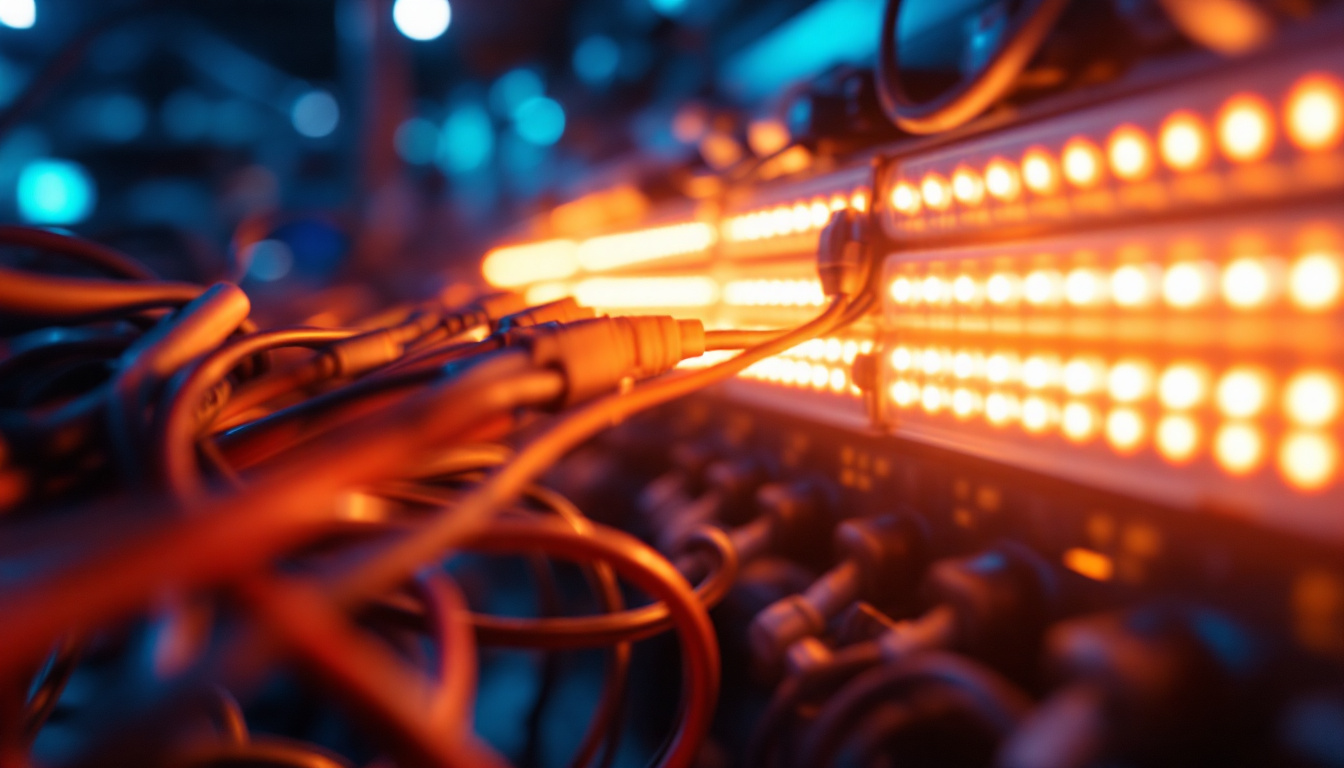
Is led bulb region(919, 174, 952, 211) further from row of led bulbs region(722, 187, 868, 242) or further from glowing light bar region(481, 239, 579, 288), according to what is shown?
glowing light bar region(481, 239, 579, 288)

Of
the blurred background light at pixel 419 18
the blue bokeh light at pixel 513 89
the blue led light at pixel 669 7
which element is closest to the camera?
the blue led light at pixel 669 7

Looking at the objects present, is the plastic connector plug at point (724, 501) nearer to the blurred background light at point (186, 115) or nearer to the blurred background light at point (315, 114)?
the blurred background light at point (315, 114)

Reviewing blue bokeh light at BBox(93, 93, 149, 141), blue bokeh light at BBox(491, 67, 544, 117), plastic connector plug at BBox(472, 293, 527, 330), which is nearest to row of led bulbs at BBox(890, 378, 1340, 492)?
plastic connector plug at BBox(472, 293, 527, 330)

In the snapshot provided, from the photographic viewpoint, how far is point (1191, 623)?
299 millimetres

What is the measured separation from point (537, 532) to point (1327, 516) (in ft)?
1.07

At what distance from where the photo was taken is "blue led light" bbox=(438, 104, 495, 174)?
258 cm

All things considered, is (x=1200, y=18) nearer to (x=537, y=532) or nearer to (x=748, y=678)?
(x=537, y=532)

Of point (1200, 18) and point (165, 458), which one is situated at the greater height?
point (1200, 18)

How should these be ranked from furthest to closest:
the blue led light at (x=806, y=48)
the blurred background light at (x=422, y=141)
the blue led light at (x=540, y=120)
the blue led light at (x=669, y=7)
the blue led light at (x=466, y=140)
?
1. the blurred background light at (x=422, y=141)
2. the blue led light at (x=466, y=140)
3. the blue led light at (x=540, y=120)
4. the blue led light at (x=669, y=7)
5. the blue led light at (x=806, y=48)

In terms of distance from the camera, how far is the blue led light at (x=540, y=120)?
179 cm

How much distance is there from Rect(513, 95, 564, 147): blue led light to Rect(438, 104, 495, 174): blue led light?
295 millimetres

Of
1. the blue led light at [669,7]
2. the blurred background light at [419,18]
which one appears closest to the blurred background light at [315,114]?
the blurred background light at [419,18]

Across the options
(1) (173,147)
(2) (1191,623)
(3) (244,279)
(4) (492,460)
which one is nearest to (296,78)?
(1) (173,147)

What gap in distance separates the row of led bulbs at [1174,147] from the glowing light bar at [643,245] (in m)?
0.37
